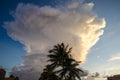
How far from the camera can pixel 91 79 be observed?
1742 inches

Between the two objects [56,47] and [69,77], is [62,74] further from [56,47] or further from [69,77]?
[56,47]

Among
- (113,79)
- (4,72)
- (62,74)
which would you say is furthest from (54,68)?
(4,72)

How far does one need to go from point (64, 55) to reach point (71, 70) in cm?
381

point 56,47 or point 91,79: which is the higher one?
point 56,47

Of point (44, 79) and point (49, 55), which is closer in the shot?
point (49, 55)

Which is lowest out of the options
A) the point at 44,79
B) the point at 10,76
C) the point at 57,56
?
the point at 44,79

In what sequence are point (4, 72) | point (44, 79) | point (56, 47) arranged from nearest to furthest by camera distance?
point (56, 47) < point (44, 79) < point (4, 72)

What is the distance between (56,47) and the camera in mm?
40531

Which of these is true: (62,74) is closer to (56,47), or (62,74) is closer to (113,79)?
(56,47)

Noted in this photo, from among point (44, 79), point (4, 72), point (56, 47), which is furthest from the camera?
point (4, 72)

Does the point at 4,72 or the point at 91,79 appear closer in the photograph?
the point at 91,79

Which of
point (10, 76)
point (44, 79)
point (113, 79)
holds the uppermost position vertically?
point (10, 76)

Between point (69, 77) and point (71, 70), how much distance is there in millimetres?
1634

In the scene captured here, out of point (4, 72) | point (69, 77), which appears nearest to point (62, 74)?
point (69, 77)
